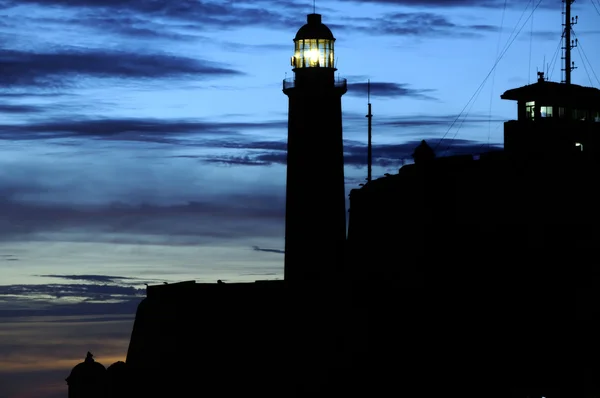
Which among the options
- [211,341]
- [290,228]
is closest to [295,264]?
[290,228]

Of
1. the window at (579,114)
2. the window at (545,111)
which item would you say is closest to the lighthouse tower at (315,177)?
the window at (545,111)

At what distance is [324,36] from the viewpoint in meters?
57.0

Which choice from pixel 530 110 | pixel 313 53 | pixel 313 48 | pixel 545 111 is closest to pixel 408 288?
pixel 313 53

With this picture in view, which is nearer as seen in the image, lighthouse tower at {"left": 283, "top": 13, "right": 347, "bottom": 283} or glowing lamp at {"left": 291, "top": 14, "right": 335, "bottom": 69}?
lighthouse tower at {"left": 283, "top": 13, "right": 347, "bottom": 283}

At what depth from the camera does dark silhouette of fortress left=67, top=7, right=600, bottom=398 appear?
44.2 metres

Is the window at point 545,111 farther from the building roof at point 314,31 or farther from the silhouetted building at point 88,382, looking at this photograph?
the silhouetted building at point 88,382

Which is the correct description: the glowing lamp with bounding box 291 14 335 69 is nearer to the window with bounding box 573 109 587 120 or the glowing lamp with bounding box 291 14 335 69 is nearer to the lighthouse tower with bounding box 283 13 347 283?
the lighthouse tower with bounding box 283 13 347 283

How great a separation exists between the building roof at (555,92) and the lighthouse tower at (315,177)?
10.2 m

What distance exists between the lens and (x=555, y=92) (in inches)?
2272

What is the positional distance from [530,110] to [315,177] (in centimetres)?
1255

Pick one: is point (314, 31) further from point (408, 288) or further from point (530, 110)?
point (408, 288)

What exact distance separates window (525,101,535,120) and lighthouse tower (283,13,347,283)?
10341mm

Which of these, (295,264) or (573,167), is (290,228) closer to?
(295,264)

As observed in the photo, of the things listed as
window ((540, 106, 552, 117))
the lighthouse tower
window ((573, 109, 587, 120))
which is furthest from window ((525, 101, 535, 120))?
the lighthouse tower
